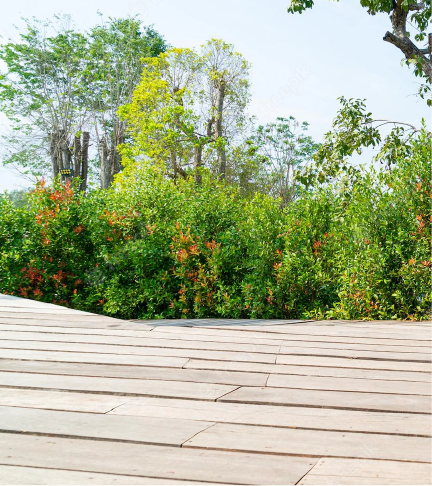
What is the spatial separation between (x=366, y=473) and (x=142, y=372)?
1.02 metres

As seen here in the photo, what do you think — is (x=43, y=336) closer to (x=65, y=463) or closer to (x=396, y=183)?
(x=65, y=463)

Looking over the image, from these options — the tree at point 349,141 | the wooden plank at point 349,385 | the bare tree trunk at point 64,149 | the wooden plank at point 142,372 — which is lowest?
the wooden plank at point 349,385

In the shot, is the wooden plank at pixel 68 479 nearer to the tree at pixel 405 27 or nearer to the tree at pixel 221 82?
the tree at pixel 405 27

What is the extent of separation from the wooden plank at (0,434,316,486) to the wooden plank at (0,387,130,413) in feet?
0.84

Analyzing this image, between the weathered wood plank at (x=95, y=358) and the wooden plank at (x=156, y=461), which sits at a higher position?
the weathered wood plank at (x=95, y=358)

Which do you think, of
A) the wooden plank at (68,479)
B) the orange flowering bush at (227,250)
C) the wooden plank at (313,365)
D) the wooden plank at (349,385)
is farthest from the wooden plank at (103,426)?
the orange flowering bush at (227,250)

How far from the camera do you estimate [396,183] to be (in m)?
3.80

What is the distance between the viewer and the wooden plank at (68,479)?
3.65 ft

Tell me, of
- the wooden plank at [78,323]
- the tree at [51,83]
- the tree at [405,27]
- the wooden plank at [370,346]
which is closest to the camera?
the wooden plank at [370,346]

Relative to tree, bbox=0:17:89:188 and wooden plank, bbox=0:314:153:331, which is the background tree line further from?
wooden plank, bbox=0:314:153:331

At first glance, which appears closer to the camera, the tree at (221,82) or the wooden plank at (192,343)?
the wooden plank at (192,343)

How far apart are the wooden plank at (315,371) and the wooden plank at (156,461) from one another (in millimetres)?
748

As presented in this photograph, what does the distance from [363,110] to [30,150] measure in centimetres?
1682

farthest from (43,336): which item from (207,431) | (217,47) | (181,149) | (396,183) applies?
(217,47)
